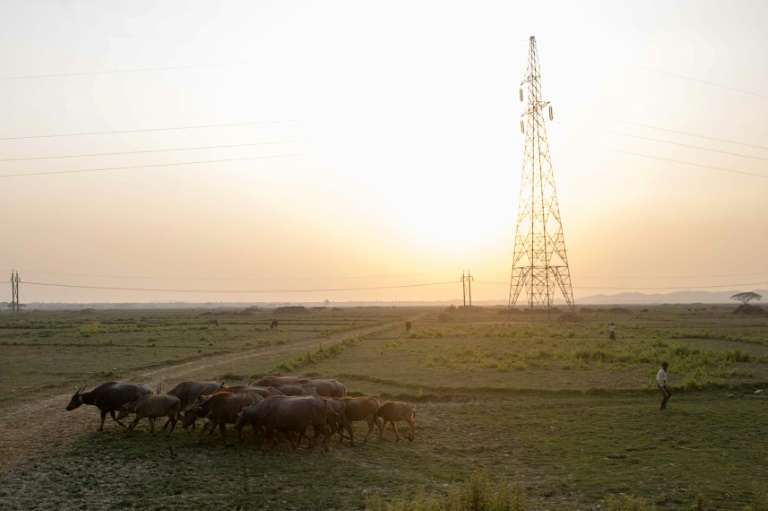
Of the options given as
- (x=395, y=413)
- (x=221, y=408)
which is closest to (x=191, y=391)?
(x=221, y=408)

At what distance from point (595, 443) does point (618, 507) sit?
6448mm

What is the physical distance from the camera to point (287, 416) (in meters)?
15.9

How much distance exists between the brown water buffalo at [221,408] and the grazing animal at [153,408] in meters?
0.51

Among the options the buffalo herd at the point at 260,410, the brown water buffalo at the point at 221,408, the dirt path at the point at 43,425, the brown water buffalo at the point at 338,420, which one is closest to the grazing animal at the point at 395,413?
the buffalo herd at the point at 260,410

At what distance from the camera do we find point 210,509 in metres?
11.2

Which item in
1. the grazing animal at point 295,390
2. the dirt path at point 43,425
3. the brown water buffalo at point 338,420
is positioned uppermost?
the grazing animal at point 295,390

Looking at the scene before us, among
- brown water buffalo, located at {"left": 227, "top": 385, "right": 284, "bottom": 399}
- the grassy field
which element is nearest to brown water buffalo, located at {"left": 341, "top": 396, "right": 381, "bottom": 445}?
the grassy field

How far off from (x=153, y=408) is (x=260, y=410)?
3.47 m

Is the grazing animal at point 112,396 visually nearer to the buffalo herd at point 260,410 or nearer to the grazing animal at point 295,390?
the buffalo herd at point 260,410

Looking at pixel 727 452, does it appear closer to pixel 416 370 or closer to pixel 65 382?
pixel 416 370

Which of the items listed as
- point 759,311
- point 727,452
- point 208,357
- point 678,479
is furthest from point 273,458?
point 759,311

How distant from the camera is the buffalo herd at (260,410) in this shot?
16.0m

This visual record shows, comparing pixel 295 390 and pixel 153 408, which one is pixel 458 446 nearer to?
pixel 295 390

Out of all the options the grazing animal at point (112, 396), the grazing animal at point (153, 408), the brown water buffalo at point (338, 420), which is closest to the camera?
the brown water buffalo at point (338, 420)
